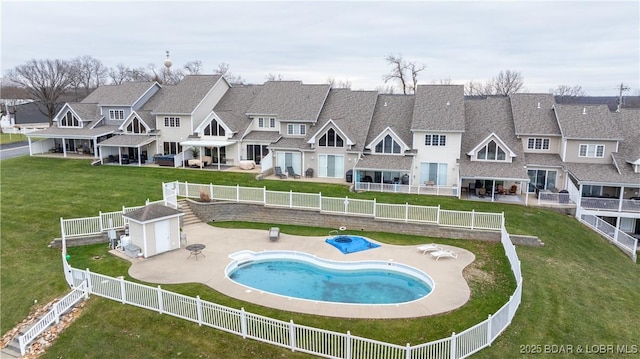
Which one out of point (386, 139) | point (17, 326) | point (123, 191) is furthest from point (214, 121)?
point (17, 326)

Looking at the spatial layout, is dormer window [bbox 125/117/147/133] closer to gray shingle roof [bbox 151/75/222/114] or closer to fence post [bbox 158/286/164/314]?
gray shingle roof [bbox 151/75/222/114]

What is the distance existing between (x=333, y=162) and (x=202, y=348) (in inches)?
918

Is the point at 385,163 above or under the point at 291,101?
under

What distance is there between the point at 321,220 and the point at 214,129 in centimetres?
1858

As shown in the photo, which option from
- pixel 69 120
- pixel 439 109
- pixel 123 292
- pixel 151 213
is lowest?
pixel 123 292

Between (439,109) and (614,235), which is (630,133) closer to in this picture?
(614,235)

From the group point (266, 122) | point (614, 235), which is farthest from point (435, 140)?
point (266, 122)

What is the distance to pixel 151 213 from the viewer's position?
20984mm

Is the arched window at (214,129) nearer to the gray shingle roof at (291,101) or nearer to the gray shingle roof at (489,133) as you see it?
the gray shingle roof at (291,101)

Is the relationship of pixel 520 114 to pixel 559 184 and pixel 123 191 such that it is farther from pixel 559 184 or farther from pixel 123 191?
pixel 123 191

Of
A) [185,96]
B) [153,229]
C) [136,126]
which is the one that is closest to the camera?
[153,229]

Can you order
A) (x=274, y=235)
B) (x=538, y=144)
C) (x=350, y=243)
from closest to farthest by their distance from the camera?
(x=350, y=243)
(x=274, y=235)
(x=538, y=144)

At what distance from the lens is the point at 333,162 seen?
35.6 m

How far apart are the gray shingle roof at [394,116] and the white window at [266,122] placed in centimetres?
939
